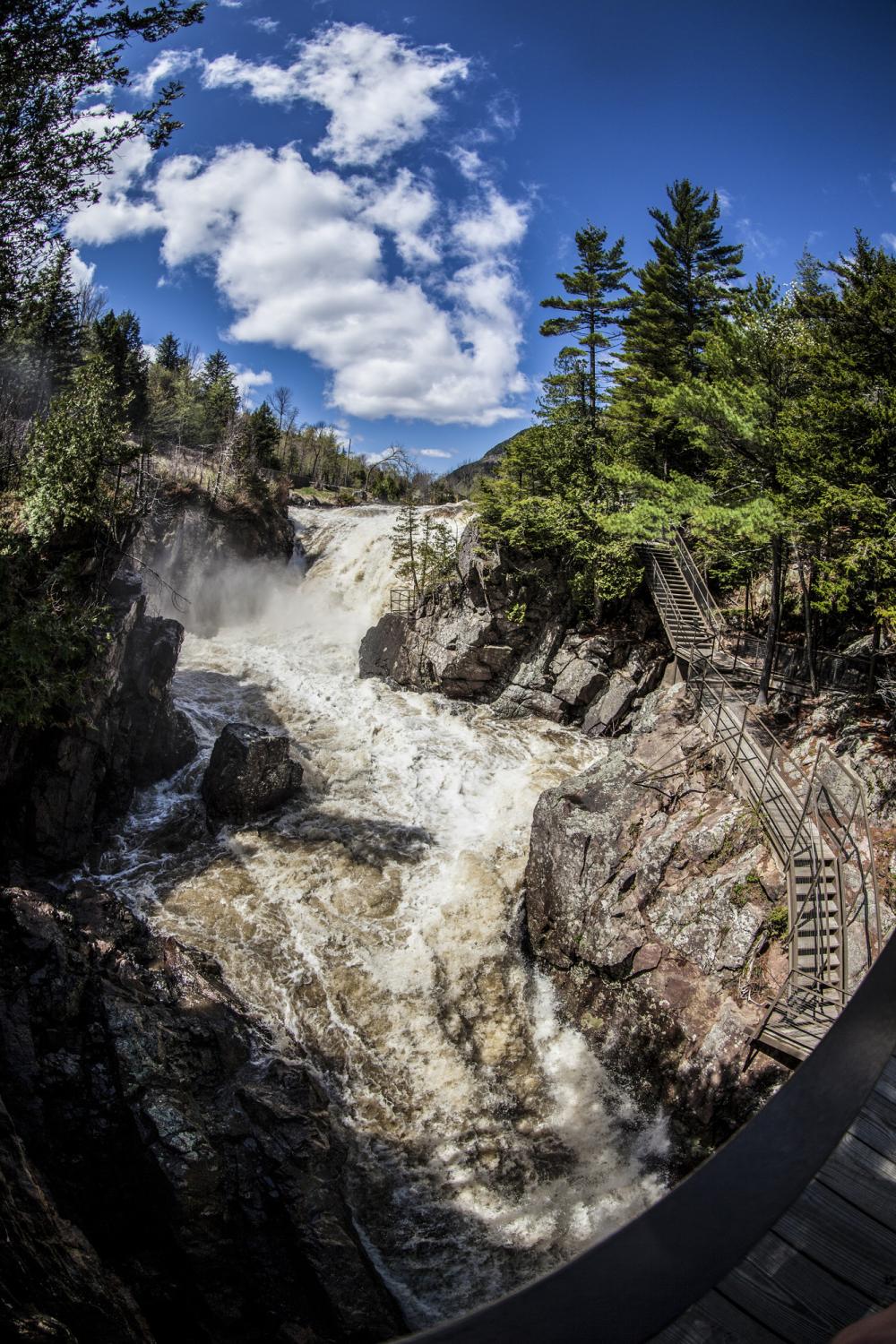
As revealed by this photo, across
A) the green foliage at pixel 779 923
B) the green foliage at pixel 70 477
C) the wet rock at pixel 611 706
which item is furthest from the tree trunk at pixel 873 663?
the green foliage at pixel 70 477

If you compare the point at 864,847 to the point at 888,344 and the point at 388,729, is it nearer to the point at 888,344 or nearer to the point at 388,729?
the point at 888,344

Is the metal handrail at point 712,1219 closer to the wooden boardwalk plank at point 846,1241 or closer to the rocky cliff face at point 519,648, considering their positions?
the wooden boardwalk plank at point 846,1241

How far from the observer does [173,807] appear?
1477 centimetres

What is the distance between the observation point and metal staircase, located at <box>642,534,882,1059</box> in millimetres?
7719

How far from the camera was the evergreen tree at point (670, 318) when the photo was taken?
880 inches

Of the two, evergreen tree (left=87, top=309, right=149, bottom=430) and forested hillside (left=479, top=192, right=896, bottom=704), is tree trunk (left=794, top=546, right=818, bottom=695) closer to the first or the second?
forested hillside (left=479, top=192, right=896, bottom=704)

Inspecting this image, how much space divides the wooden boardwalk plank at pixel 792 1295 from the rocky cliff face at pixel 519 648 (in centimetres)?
1700

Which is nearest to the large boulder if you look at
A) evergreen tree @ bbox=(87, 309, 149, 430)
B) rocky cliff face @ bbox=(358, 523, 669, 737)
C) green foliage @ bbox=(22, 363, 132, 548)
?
green foliage @ bbox=(22, 363, 132, 548)

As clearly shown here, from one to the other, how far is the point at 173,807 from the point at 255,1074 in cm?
793

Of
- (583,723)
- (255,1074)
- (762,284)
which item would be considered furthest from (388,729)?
(762,284)

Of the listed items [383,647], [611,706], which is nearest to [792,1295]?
[611,706]

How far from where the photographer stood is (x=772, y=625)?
47.7 feet

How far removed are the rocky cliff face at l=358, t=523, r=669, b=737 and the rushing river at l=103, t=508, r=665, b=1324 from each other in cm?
108

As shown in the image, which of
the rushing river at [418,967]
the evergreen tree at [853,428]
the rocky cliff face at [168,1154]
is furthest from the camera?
the evergreen tree at [853,428]
